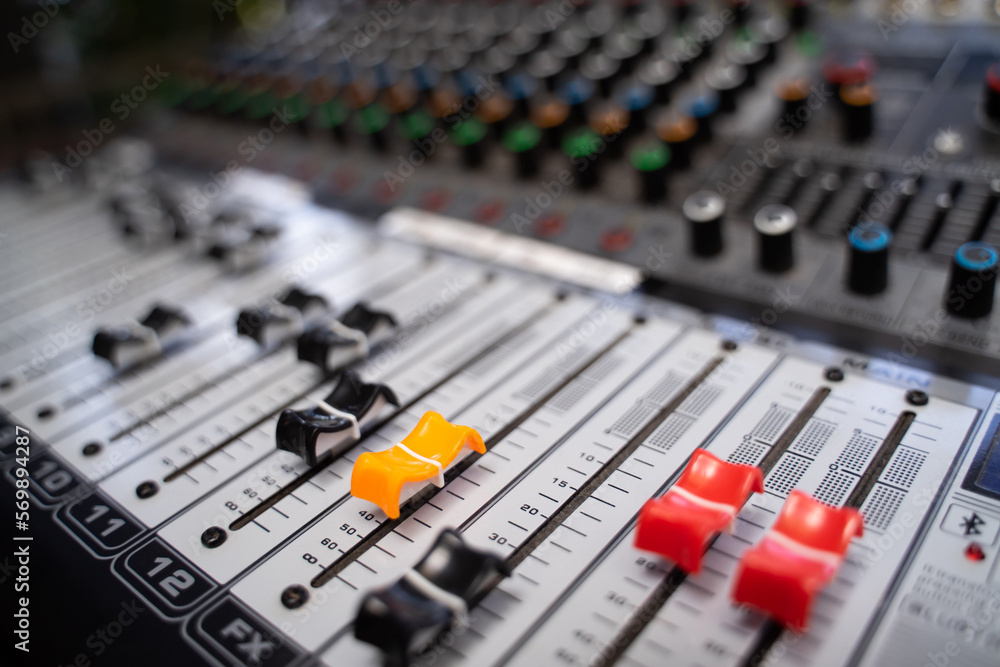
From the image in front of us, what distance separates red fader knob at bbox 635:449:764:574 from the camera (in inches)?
47.4

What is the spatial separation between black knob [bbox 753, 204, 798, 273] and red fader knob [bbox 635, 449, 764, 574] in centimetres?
82

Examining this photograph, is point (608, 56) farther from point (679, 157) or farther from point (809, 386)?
point (809, 386)

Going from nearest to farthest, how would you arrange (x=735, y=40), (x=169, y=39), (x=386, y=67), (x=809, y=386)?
1. (x=809, y=386)
2. (x=735, y=40)
3. (x=386, y=67)
4. (x=169, y=39)

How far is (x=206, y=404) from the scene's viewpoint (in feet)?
6.17

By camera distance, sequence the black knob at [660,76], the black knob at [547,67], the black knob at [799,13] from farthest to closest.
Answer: the black knob at [547,67], the black knob at [799,13], the black knob at [660,76]

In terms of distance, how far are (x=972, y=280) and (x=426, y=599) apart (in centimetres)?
137

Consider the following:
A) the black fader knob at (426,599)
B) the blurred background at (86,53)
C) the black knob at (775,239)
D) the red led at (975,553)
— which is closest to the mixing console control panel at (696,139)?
the black knob at (775,239)

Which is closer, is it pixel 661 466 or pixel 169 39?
pixel 661 466

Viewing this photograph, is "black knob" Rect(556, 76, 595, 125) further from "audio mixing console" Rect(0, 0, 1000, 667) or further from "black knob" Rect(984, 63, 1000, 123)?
"black knob" Rect(984, 63, 1000, 123)

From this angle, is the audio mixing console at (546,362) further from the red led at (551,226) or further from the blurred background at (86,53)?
the blurred background at (86,53)

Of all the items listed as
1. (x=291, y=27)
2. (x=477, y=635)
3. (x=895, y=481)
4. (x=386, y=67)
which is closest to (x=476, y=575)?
(x=477, y=635)

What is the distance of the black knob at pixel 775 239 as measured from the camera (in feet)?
6.30

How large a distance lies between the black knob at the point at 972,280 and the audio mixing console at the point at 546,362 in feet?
0.05

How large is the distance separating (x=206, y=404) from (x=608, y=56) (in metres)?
2.05
